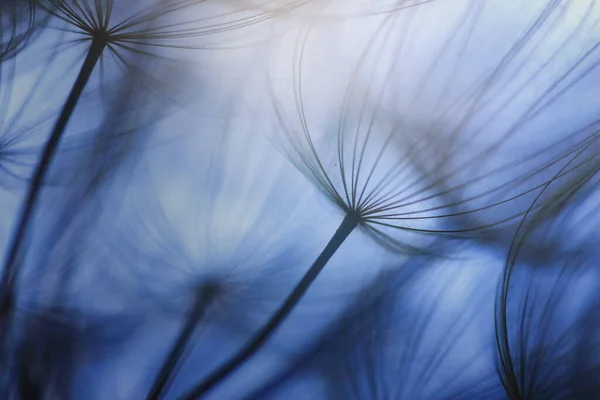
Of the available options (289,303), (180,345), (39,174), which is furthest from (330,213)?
(39,174)

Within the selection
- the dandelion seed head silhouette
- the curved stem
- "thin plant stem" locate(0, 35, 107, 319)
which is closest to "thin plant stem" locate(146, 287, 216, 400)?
the dandelion seed head silhouette

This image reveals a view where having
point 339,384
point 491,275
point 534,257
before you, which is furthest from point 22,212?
point 534,257

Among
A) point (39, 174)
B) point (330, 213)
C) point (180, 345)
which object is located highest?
point (39, 174)

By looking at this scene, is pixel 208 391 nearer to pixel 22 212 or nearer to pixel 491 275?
pixel 22 212

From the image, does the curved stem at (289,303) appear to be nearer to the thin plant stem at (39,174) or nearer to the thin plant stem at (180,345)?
the thin plant stem at (180,345)

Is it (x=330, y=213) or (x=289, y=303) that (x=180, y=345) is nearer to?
(x=289, y=303)

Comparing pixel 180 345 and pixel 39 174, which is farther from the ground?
pixel 39 174
